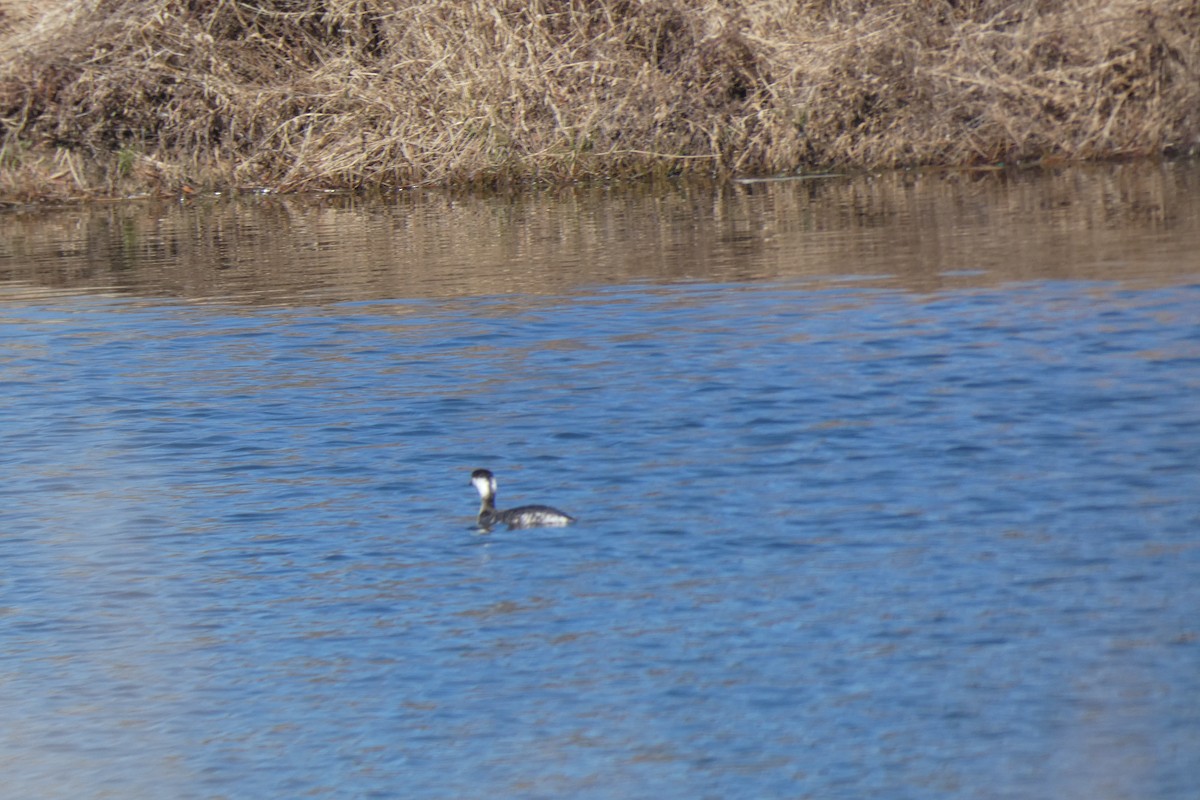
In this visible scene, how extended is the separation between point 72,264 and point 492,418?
8939mm

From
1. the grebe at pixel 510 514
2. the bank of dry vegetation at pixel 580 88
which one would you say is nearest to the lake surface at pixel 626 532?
the grebe at pixel 510 514

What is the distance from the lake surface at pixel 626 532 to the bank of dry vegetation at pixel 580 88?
7.59 meters

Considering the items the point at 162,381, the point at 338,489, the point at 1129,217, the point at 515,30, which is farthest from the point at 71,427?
the point at 515,30

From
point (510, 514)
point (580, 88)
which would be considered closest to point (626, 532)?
point (510, 514)

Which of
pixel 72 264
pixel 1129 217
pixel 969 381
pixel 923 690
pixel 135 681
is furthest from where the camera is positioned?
pixel 72 264

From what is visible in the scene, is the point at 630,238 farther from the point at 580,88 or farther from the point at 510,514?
the point at 510,514

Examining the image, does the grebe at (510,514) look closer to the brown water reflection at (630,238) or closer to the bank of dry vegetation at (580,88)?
the brown water reflection at (630,238)

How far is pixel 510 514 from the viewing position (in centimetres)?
823

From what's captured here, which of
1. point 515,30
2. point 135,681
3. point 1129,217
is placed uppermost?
point 515,30

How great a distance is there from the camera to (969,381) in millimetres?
10414

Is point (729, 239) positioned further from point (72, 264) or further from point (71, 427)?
point (71, 427)

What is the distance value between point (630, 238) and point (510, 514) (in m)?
9.66

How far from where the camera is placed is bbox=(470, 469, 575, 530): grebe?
26.9ft

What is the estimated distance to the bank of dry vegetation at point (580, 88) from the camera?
894 inches
